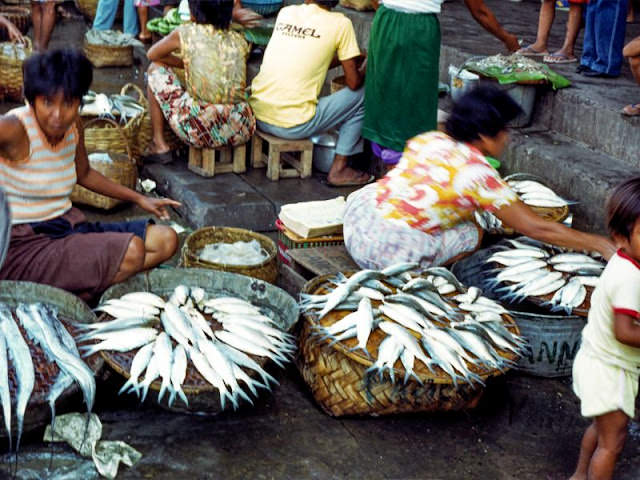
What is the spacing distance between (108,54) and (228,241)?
19.8ft

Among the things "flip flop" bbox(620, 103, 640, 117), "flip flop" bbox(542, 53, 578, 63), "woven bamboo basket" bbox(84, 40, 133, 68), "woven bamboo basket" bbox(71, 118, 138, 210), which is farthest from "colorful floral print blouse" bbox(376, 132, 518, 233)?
"woven bamboo basket" bbox(84, 40, 133, 68)

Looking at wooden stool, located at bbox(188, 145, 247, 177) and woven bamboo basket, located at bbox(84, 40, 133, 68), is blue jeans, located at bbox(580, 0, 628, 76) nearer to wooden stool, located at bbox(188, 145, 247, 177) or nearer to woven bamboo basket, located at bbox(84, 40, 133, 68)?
wooden stool, located at bbox(188, 145, 247, 177)

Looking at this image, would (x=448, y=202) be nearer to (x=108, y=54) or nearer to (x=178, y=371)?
(x=178, y=371)

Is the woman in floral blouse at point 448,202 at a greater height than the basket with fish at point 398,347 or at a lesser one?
greater

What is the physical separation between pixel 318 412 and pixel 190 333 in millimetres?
744

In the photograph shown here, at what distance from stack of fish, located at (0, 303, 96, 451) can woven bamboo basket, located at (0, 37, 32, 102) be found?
5.19m

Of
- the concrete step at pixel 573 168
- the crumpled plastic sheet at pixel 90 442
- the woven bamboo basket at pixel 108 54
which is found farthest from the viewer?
the woven bamboo basket at pixel 108 54

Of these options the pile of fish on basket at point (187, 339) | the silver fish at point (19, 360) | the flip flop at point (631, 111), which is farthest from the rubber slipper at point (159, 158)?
the flip flop at point (631, 111)

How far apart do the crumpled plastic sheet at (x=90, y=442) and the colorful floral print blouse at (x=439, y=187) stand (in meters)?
1.86

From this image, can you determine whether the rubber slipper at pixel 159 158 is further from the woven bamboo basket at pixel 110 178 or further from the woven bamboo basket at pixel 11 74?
the woven bamboo basket at pixel 11 74

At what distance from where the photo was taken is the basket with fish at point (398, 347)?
3809 mm

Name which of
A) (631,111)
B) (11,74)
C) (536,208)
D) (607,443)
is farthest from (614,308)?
(11,74)

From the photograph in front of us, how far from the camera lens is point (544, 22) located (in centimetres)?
768

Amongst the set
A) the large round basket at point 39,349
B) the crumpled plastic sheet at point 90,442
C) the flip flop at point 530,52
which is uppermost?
the flip flop at point 530,52
